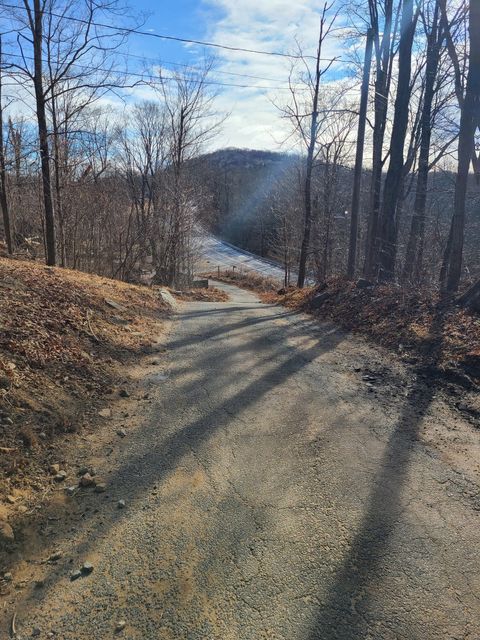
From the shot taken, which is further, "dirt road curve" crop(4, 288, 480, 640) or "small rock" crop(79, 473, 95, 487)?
"small rock" crop(79, 473, 95, 487)

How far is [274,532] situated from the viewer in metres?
2.69

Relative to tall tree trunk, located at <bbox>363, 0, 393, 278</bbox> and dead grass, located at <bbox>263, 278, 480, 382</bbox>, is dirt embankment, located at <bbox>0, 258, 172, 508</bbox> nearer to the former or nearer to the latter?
dead grass, located at <bbox>263, 278, 480, 382</bbox>

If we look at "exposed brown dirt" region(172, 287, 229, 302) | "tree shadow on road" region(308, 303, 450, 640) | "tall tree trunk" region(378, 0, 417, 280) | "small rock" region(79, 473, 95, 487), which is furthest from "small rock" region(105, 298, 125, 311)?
"exposed brown dirt" region(172, 287, 229, 302)

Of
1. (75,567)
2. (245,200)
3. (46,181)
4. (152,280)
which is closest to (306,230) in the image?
(152,280)

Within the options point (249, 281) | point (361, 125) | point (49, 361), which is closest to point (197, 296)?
point (361, 125)

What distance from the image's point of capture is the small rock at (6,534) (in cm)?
253

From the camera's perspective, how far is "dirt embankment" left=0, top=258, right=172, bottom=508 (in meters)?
3.32

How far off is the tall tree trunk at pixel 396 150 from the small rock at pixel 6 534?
1084 centimetres

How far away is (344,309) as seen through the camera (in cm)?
1014

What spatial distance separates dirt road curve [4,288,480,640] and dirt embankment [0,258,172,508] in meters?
0.57

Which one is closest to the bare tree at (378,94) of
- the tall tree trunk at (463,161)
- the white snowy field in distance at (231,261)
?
the tall tree trunk at (463,161)

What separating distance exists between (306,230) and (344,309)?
36.0 ft

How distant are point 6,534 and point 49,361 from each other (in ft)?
7.99

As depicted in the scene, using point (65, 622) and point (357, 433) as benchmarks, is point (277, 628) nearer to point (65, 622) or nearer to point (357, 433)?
point (65, 622)
